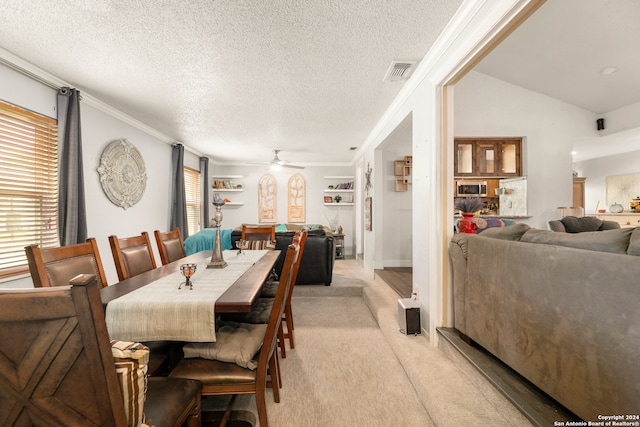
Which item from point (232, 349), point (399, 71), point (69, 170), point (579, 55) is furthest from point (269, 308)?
point (579, 55)

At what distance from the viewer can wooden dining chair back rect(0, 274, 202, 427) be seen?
1.93 feet

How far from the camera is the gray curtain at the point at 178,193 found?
475 cm

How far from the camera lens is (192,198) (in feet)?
19.0

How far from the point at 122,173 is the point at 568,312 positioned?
455 cm

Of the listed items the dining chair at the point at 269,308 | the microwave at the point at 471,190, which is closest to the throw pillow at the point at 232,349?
the dining chair at the point at 269,308

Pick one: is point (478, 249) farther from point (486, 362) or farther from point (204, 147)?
point (204, 147)

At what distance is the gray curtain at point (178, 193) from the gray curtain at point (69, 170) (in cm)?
204

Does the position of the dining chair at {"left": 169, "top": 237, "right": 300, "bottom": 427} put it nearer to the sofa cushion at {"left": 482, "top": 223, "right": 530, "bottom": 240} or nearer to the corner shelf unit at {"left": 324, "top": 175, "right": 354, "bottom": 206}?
the sofa cushion at {"left": 482, "top": 223, "right": 530, "bottom": 240}

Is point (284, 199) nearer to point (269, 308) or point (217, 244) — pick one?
point (217, 244)

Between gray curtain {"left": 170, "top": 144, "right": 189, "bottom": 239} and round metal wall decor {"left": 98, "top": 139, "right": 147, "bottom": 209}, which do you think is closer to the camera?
round metal wall decor {"left": 98, "top": 139, "right": 147, "bottom": 209}

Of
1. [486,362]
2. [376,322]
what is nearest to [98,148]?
[376,322]

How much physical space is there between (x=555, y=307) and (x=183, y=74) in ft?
10.3

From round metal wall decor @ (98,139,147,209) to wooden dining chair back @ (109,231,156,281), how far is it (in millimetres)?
1538

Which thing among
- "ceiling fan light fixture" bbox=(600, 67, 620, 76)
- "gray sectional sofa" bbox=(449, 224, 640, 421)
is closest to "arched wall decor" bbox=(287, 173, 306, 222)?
"gray sectional sofa" bbox=(449, 224, 640, 421)
